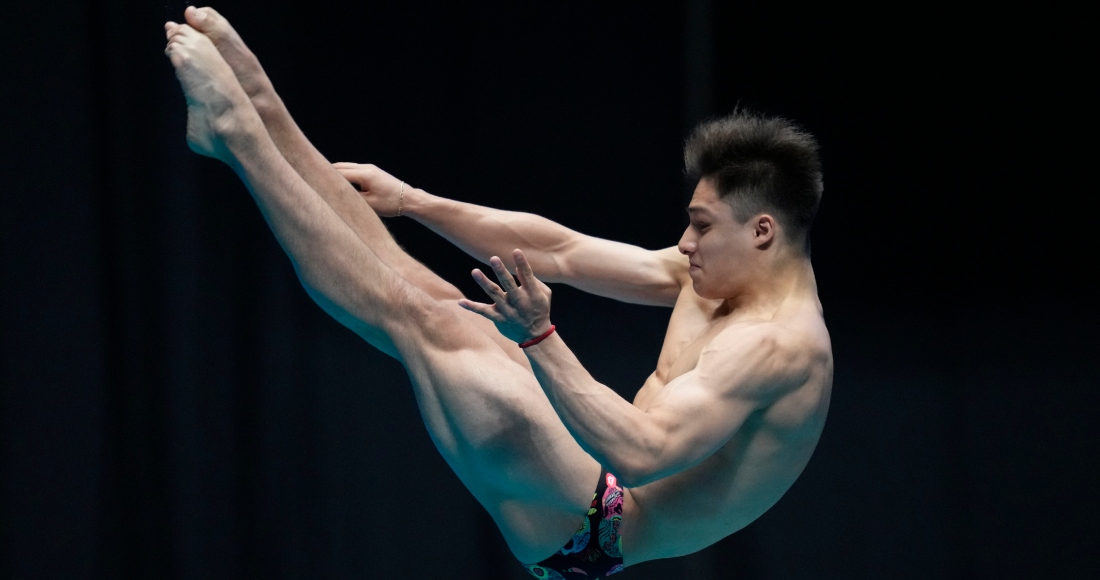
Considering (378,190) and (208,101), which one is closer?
(208,101)

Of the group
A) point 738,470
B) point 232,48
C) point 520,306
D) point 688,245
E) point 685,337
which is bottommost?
point 738,470

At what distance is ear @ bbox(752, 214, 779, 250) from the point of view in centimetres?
200

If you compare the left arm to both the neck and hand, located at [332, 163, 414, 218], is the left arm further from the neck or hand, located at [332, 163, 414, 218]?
hand, located at [332, 163, 414, 218]

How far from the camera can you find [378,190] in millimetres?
2352

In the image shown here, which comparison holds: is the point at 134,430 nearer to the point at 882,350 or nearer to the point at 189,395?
the point at 189,395

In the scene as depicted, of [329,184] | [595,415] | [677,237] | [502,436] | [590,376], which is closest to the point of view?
[595,415]

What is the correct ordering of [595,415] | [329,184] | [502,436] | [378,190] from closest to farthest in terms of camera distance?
1. [595,415]
2. [502,436]
3. [329,184]
4. [378,190]

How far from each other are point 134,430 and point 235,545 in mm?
408

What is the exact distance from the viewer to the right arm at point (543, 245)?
236cm

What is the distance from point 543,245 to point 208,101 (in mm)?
841

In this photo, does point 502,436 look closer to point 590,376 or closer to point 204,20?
point 590,376

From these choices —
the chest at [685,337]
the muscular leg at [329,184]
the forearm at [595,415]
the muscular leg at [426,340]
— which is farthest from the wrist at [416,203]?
the forearm at [595,415]

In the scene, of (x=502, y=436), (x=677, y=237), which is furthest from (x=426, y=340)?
(x=677, y=237)

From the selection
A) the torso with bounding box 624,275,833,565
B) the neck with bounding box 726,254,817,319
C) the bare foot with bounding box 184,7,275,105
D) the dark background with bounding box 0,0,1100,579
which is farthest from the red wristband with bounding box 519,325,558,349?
the dark background with bounding box 0,0,1100,579
